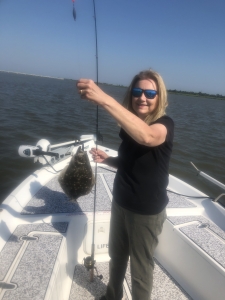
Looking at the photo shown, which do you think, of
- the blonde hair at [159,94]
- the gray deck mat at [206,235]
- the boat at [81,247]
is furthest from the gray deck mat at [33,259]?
the blonde hair at [159,94]

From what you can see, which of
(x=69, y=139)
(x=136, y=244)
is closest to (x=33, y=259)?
(x=136, y=244)

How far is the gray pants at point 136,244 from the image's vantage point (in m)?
1.95

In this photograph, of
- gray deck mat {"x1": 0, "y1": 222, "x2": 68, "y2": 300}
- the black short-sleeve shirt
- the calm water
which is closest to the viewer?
the black short-sleeve shirt

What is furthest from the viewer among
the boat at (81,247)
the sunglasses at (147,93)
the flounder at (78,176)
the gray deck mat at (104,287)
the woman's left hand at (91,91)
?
the gray deck mat at (104,287)

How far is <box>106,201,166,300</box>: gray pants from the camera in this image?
195cm

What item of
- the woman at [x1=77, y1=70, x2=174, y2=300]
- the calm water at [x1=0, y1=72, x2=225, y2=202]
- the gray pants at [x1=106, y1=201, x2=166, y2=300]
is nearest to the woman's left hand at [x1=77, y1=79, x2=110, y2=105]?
the woman at [x1=77, y1=70, x2=174, y2=300]

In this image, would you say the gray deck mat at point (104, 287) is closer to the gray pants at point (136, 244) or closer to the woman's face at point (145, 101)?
the gray pants at point (136, 244)

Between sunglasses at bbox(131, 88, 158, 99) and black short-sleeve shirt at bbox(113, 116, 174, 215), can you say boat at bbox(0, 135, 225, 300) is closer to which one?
black short-sleeve shirt at bbox(113, 116, 174, 215)

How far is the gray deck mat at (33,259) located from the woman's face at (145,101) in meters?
1.73

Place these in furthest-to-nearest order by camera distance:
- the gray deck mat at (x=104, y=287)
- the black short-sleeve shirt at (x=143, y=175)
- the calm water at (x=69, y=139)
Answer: the calm water at (x=69, y=139), the gray deck mat at (x=104, y=287), the black short-sleeve shirt at (x=143, y=175)

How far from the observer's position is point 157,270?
3.25 m

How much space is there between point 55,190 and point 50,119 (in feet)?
41.5

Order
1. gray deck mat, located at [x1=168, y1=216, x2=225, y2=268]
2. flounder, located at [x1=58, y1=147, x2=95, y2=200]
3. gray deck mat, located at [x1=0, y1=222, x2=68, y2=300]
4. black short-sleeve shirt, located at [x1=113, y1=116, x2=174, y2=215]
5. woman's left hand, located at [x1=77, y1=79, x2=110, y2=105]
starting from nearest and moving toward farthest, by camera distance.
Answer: woman's left hand, located at [x1=77, y1=79, x2=110, y2=105]
black short-sleeve shirt, located at [x1=113, y1=116, x2=174, y2=215]
gray deck mat, located at [x1=0, y1=222, x2=68, y2=300]
flounder, located at [x1=58, y1=147, x2=95, y2=200]
gray deck mat, located at [x1=168, y1=216, x2=225, y2=268]

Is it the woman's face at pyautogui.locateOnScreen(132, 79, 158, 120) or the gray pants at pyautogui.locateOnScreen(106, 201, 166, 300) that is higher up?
the woman's face at pyautogui.locateOnScreen(132, 79, 158, 120)
